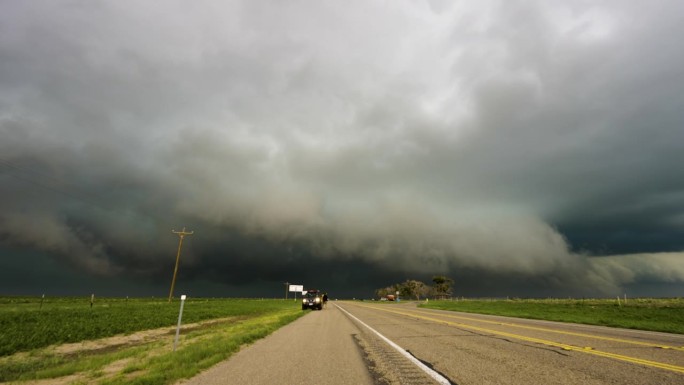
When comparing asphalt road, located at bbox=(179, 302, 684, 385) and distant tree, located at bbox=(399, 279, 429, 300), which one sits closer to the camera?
asphalt road, located at bbox=(179, 302, 684, 385)

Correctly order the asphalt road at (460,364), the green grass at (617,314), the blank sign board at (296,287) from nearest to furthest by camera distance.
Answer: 1. the asphalt road at (460,364)
2. the green grass at (617,314)
3. the blank sign board at (296,287)

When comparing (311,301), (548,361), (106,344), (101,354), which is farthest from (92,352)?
(311,301)

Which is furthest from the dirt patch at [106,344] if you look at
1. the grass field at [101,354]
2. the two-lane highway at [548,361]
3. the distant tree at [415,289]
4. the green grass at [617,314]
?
the distant tree at [415,289]

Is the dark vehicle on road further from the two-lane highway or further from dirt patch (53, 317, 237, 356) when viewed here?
the two-lane highway

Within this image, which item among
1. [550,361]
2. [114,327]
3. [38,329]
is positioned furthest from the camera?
[114,327]

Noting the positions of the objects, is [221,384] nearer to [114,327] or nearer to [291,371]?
[291,371]

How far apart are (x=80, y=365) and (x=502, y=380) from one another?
11468 millimetres

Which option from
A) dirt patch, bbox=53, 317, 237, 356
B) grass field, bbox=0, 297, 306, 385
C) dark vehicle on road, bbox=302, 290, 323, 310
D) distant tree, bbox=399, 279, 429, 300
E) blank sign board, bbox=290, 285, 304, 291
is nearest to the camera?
grass field, bbox=0, 297, 306, 385

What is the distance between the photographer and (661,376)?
6.78m

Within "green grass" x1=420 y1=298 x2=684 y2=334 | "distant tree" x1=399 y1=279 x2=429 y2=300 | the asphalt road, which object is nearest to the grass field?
the asphalt road

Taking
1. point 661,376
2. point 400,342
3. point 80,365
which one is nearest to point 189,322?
point 80,365

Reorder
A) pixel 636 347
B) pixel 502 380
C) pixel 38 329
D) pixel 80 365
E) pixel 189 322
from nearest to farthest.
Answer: pixel 502 380, pixel 80 365, pixel 636 347, pixel 38 329, pixel 189 322

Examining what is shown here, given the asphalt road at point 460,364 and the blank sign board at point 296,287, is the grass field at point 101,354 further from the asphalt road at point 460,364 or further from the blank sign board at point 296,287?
the blank sign board at point 296,287

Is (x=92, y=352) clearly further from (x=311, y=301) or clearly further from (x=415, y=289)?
(x=415, y=289)
